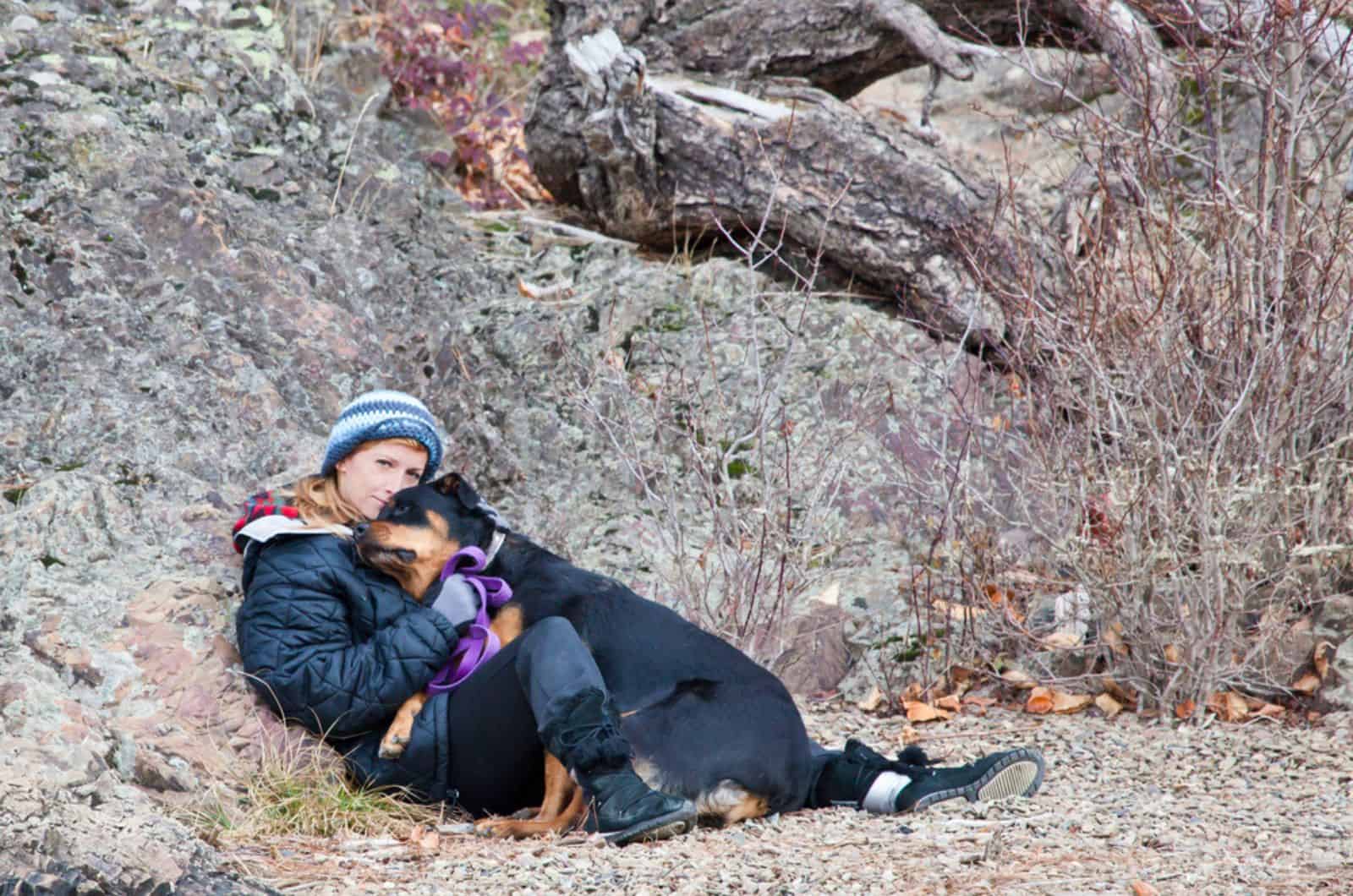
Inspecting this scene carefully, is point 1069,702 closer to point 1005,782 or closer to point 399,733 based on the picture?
point 1005,782

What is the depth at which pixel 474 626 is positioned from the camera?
15.1ft

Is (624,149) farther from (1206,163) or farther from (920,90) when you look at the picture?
(920,90)

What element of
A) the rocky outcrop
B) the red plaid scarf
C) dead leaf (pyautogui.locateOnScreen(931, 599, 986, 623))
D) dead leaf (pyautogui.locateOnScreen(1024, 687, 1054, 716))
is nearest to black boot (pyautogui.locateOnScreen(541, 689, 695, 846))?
the rocky outcrop

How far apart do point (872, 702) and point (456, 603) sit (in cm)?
227

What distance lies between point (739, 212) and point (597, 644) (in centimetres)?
440

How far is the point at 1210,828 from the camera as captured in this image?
4.01 m

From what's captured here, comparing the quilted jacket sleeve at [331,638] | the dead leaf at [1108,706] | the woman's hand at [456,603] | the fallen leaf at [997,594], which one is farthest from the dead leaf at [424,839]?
the dead leaf at [1108,706]

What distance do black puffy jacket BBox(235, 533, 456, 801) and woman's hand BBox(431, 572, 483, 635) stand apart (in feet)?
0.19

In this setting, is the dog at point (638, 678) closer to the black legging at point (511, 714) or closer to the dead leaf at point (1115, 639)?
the black legging at point (511, 714)

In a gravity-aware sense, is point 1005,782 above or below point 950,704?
above

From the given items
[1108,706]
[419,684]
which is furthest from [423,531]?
[1108,706]

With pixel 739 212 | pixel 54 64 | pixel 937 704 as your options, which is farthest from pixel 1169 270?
pixel 54 64

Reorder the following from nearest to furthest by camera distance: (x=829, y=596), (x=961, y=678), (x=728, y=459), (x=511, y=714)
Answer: (x=511, y=714) < (x=961, y=678) < (x=829, y=596) < (x=728, y=459)

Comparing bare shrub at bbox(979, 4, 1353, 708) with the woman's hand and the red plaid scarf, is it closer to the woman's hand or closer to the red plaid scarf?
the woman's hand
